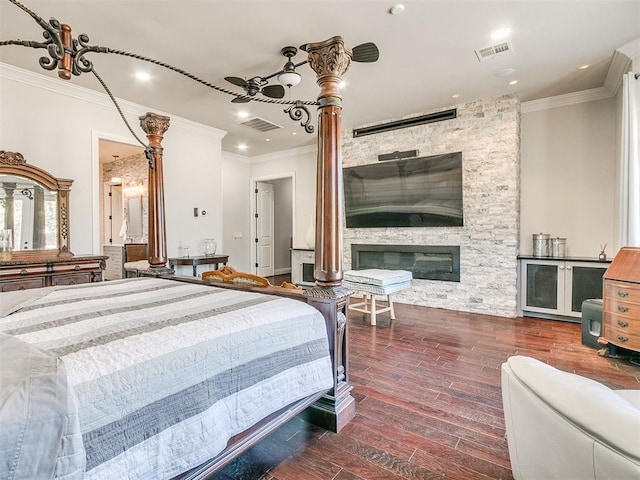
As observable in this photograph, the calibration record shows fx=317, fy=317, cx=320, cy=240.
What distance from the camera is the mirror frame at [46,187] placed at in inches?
139

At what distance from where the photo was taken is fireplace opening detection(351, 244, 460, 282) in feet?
16.3

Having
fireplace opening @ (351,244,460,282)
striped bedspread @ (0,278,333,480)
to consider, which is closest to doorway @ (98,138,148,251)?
fireplace opening @ (351,244,460,282)

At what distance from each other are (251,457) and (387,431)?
2.66 ft

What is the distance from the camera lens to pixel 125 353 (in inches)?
42.7

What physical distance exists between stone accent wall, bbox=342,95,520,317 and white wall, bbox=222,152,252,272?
14.0 ft

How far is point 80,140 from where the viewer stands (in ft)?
13.4

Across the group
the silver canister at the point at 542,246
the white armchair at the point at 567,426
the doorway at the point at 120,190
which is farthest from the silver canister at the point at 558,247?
the doorway at the point at 120,190

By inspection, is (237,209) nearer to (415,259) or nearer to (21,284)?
(415,259)

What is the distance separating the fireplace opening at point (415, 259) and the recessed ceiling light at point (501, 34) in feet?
9.19

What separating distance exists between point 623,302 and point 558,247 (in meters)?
1.61

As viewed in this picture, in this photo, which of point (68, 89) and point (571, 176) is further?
point (571, 176)

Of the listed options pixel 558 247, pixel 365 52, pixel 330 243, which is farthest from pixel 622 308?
pixel 365 52

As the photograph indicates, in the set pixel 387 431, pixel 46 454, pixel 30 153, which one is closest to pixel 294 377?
pixel 387 431

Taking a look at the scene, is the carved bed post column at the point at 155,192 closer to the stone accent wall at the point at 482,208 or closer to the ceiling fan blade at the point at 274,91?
the ceiling fan blade at the point at 274,91
